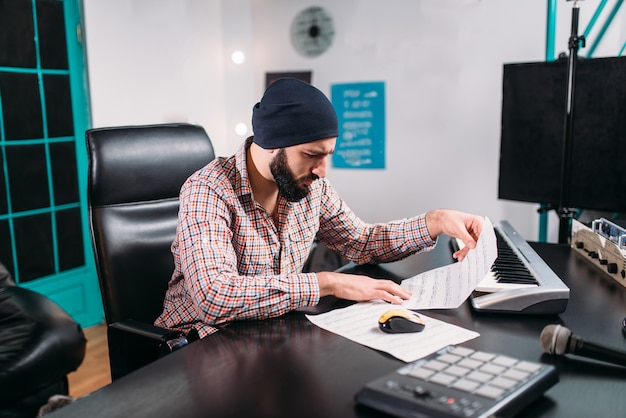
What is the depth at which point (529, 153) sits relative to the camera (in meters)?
2.42

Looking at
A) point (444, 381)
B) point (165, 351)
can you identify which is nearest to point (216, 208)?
point (165, 351)

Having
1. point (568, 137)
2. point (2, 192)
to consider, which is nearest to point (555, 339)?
point (568, 137)

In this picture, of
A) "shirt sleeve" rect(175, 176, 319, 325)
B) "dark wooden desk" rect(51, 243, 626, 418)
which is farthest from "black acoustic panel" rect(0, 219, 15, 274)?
"dark wooden desk" rect(51, 243, 626, 418)

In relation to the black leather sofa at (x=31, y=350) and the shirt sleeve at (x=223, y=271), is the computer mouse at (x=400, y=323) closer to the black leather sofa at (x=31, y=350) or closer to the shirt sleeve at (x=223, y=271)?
the shirt sleeve at (x=223, y=271)

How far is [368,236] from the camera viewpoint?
1677 millimetres

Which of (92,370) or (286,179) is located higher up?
(286,179)

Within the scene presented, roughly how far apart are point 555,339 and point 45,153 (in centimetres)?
296

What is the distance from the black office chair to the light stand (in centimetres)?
133

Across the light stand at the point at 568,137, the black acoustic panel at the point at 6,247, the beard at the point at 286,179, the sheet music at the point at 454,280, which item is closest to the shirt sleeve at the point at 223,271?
the beard at the point at 286,179

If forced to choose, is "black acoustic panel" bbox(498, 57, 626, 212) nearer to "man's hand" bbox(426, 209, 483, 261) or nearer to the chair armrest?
"man's hand" bbox(426, 209, 483, 261)

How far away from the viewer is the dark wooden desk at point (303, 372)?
2.71 ft

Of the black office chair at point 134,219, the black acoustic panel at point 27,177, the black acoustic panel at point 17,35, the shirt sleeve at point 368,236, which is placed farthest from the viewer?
the black acoustic panel at point 27,177

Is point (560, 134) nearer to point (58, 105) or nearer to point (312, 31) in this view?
point (312, 31)

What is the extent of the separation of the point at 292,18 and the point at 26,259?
2.03 metres
